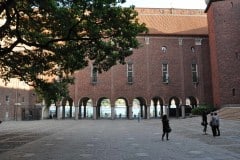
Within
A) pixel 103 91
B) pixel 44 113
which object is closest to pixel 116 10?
pixel 103 91

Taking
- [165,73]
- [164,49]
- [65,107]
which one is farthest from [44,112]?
[164,49]

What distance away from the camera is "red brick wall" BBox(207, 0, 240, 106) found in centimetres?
4366

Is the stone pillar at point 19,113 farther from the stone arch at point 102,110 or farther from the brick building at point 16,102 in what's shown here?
the stone arch at point 102,110

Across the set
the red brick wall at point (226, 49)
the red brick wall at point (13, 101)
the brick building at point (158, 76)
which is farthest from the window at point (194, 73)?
the red brick wall at point (13, 101)

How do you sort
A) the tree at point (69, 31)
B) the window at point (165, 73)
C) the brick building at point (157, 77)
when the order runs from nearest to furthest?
1. the tree at point (69, 31)
2. the brick building at point (157, 77)
3. the window at point (165, 73)

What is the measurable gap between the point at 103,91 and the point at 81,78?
4084 mm

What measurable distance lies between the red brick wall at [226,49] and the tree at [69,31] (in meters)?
29.7

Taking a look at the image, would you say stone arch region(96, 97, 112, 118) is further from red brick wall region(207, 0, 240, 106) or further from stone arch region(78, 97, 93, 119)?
red brick wall region(207, 0, 240, 106)

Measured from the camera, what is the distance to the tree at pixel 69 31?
13898 millimetres

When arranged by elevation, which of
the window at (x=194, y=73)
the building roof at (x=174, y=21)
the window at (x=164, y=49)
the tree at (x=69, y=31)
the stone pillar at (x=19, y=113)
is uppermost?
the building roof at (x=174, y=21)

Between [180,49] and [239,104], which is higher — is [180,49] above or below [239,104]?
above

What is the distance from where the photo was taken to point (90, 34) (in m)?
15.7

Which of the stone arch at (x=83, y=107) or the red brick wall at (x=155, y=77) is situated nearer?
the red brick wall at (x=155, y=77)

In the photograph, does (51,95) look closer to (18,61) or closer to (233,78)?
(18,61)
